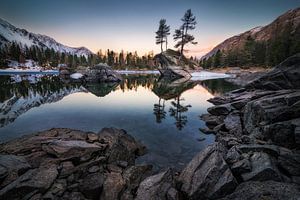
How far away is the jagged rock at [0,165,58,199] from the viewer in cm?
559

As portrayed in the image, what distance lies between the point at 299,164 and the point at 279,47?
71292mm

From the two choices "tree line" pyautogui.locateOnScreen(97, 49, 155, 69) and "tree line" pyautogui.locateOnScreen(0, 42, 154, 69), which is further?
"tree line" pyautogui.locateOnScreen(97, 49, 155, 69)

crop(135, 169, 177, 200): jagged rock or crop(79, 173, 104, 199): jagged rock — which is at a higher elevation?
crop(135, 169, 177, 200): jagged rock

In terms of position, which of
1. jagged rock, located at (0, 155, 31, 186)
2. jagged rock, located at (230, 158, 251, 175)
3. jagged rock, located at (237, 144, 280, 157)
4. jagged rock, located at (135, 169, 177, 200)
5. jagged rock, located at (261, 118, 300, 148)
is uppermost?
jagged rock, located at (261, 118, 300, 148)

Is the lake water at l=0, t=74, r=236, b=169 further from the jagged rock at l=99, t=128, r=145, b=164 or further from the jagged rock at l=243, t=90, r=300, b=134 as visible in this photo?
the jagged rock at l=243, t=90, r=300, b=134

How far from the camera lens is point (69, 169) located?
719 cm

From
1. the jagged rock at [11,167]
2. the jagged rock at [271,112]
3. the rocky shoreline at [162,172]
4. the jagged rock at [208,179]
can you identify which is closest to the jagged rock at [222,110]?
the jagged rock at [271,112]

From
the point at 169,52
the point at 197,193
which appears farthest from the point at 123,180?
the point at 169,52

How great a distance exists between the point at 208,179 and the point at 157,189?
5.51ft

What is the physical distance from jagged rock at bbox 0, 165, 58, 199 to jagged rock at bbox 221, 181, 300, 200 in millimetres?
5970

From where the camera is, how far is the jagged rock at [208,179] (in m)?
5.35

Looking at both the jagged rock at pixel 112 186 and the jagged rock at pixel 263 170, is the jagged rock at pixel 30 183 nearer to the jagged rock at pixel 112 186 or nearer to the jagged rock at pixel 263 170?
the jagged rock at pixel 112 186

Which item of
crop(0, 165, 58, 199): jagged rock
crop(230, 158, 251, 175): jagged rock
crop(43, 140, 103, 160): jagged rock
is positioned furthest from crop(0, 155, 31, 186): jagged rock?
crop(230, 158, 251, 175): jagged rock

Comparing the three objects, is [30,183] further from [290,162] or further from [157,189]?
[290,162]
